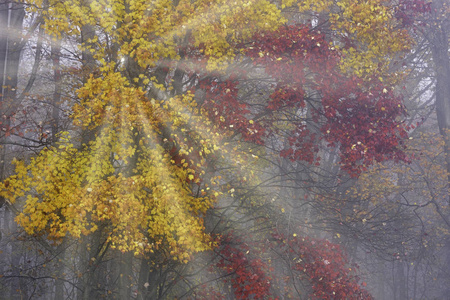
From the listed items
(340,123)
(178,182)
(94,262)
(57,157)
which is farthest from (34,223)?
(340,123)

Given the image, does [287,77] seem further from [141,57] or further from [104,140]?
[104,140]

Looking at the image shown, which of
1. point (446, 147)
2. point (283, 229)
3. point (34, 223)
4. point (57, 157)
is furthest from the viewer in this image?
point (446, 147)

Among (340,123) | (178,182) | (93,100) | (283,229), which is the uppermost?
(340,123)

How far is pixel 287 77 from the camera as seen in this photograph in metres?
10.2

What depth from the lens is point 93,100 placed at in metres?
9.77

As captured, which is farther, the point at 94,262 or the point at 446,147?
the point at 446,147

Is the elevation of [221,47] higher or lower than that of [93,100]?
higher

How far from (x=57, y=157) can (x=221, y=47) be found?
470cm

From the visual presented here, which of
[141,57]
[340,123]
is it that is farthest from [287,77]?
[141,57]

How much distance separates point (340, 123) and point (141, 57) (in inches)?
193

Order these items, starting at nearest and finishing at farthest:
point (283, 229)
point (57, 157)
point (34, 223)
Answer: point (34, 223), point (57, 157), point (283, 229)

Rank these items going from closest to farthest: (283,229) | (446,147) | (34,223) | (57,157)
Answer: (34,223)
(57,157)
(283,229)
(446,147)

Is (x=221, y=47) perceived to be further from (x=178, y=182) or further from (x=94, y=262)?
(x=94, y=262)

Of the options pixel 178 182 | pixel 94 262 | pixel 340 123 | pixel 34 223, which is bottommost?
pixel 94 262
